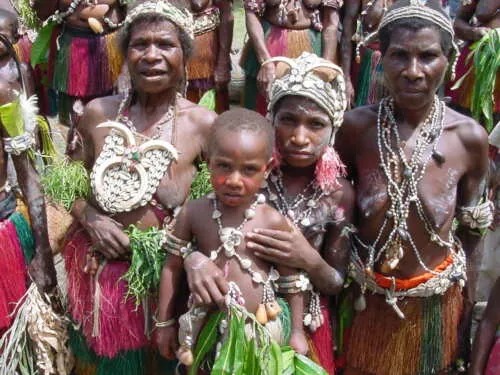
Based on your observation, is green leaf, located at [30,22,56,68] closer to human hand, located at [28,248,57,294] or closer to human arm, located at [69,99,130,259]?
human arm, located at [69,99,130,259]

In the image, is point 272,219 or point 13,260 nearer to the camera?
point 272,219

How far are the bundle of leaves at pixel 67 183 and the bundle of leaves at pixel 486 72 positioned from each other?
213 cm

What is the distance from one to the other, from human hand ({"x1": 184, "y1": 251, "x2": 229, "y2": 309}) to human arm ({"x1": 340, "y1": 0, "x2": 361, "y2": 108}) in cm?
270

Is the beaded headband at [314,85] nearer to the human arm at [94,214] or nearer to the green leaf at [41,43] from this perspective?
the human arm at [94,214]

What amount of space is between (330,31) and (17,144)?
2659mm

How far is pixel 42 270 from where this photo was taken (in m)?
3.08

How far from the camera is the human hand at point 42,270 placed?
121 inches

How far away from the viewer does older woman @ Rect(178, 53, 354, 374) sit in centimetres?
262

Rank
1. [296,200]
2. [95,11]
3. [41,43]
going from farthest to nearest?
[41,43] < [95,11] < [296,200]

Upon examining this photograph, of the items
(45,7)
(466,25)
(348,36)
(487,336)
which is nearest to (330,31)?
(348,36)

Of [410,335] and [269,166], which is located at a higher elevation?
[269,166]

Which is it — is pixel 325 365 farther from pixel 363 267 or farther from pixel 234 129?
pixel 234 129

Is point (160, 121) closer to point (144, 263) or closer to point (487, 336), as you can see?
point (144, 263)

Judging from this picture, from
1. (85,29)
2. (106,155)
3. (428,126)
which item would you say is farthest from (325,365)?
(85,29)
